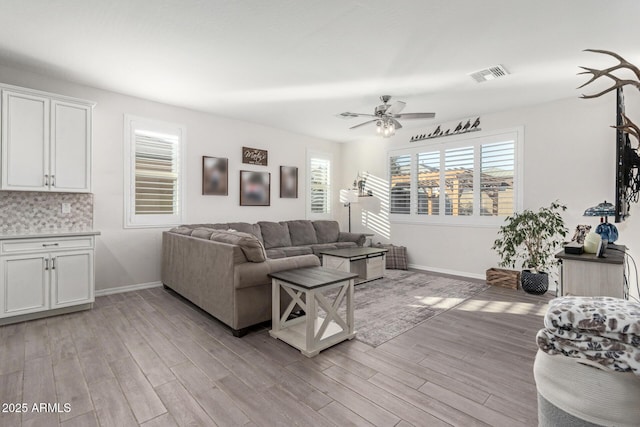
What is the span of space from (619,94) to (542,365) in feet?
8.01

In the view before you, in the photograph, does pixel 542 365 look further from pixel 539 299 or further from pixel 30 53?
pixel 30 53

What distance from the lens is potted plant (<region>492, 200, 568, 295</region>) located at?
170 inches

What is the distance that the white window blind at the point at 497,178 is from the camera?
16.3 ft

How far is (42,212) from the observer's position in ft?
12.3

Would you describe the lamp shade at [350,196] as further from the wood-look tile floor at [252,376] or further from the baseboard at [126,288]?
the baseboard at [126,288]

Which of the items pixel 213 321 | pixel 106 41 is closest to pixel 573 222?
pixel 213 321

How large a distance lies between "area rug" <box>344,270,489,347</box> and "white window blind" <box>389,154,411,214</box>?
1.44 m

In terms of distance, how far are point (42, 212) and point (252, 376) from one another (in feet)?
11.5

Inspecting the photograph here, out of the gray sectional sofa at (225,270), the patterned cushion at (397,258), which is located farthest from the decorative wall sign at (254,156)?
the patterned cushion at (397,258)

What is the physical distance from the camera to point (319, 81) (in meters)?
3.89

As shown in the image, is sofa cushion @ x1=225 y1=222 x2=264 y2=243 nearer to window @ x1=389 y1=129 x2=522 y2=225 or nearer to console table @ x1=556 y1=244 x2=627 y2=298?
window @ x1=389 y1=129 x2=522 y2=225

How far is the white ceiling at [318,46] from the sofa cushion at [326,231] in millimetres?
2725

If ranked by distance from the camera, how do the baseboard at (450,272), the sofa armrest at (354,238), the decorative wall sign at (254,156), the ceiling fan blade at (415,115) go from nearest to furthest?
the ceiling fan blade at (415,115)
the baseboard at (450,272)
the decorative wall sign at (254,156)
the sofa armrest at (354,238)

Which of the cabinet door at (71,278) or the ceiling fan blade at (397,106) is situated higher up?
the ceiling fan blade at (397,106)
